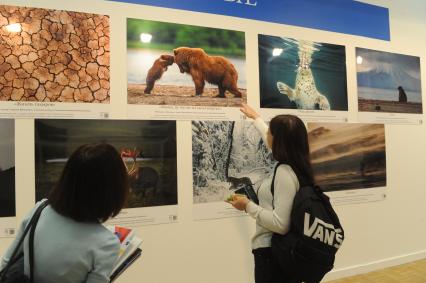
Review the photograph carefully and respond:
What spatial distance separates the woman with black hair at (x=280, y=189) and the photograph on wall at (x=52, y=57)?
145 centimetres

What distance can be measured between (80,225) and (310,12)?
3.10 meters

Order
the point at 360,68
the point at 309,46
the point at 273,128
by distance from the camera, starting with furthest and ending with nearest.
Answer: the point at 360,68 < the point at 309,46 < the point at 273,128

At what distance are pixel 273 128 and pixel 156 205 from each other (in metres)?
1.30

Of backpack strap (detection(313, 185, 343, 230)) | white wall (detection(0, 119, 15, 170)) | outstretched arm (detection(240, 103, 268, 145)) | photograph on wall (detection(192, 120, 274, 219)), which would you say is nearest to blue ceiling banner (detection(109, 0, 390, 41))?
outstretched arm (detection(240, 103, 268, 145))

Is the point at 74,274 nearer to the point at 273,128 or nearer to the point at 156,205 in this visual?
the point at 273,128

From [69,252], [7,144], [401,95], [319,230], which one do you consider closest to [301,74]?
[401,95]

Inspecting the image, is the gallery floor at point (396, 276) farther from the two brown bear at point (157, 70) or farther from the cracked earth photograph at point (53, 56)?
the cracked earth photograph at point (53, 56)

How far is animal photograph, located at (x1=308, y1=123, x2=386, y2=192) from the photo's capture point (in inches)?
130

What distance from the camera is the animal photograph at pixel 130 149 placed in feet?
7.80

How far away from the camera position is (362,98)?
11.6ft

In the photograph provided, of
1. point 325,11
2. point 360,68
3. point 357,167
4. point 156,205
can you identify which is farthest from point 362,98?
point 156,205

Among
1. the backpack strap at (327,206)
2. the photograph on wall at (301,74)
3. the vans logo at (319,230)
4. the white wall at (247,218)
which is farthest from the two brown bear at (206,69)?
the vans logo at (319,230)

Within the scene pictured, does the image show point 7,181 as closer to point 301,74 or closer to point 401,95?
point 301,74

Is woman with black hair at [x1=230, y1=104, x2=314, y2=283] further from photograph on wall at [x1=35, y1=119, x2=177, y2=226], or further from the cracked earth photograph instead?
the cracked earth photograph
